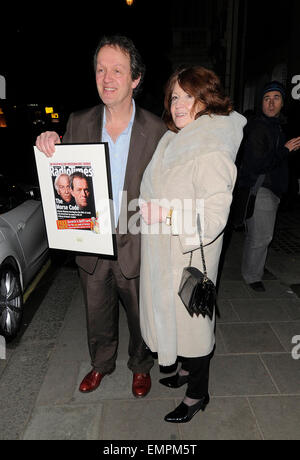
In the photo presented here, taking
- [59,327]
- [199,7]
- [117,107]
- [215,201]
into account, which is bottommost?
[59,327]

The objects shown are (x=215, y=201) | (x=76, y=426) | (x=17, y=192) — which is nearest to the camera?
(x=215, y=201)

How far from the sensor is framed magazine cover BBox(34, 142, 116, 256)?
1.98 metres

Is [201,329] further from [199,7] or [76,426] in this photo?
[199,7]

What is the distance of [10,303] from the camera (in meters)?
3.37

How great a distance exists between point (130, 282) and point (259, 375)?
4.51 feet

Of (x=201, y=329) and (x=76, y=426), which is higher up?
(x=201, y=329)

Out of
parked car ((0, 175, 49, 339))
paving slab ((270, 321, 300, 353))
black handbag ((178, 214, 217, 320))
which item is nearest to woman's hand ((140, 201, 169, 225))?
black handbag ((178, 214, 217, 320))

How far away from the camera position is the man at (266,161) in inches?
150

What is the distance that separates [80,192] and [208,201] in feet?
2.52

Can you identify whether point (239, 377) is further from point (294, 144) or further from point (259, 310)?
point (294, 144)

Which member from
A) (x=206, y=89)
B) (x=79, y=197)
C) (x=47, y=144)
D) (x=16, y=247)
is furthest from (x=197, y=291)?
(x=16, y=247)

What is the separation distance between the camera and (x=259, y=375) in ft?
9.30

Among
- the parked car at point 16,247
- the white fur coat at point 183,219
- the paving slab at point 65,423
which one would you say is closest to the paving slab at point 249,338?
the white fur coat at point 183,219
